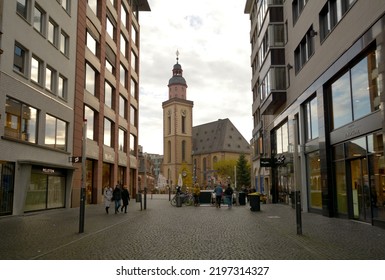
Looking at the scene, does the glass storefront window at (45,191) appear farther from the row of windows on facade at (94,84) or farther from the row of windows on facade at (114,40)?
the row of windows on facade at (114,40)

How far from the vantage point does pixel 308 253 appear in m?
9.71

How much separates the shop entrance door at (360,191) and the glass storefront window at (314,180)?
13.9 ft

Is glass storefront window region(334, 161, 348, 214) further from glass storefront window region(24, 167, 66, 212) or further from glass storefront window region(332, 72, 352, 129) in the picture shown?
glass storefront window region(24, 167, 66, 212)

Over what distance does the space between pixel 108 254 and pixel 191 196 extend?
84.5ft

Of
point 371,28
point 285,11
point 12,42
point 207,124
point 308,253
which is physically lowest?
point 308,253

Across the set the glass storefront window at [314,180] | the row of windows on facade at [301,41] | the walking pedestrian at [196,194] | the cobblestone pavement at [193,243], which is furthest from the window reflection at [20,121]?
the row of windows on facade at [301,41]

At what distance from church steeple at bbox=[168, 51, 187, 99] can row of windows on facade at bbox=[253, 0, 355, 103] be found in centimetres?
9183

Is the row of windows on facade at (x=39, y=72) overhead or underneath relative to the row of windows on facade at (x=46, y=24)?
underneath

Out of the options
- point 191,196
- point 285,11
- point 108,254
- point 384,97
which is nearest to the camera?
point 108,254

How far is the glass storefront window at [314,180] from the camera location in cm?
2281

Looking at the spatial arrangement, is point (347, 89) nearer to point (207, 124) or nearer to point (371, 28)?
point (371, 28)

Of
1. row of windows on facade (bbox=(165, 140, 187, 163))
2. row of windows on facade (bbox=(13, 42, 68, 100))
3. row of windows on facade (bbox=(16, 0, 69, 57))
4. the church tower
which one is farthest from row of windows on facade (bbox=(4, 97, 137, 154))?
row of windows on facade (bbox=(165, 140, 187, 163))

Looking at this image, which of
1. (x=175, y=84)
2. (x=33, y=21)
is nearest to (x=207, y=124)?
(x=175, y=84)

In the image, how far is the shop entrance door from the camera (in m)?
16.5
